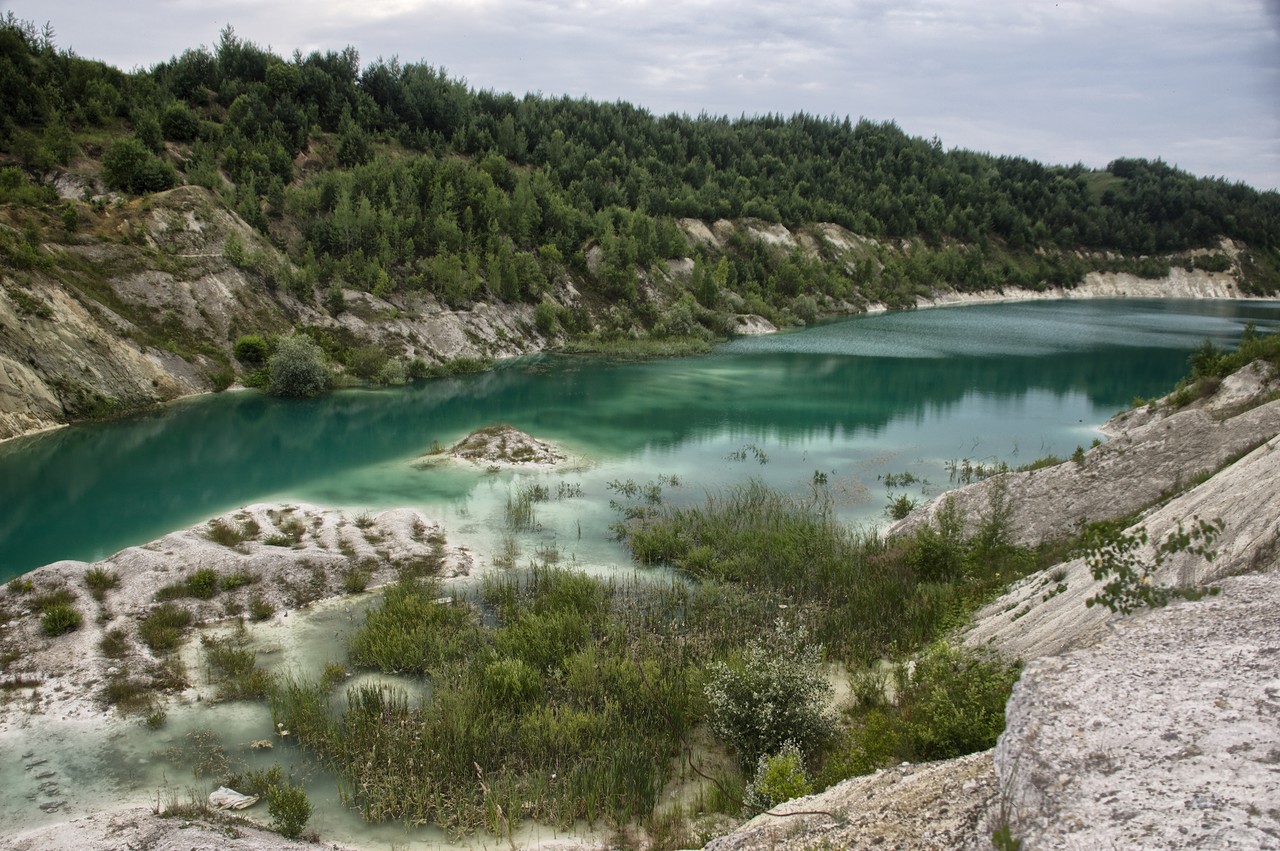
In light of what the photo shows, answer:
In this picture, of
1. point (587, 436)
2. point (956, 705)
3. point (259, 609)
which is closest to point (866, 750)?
point (956, 705)

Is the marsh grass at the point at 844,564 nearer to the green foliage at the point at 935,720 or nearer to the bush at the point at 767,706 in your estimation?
the green foliage at the point at 935,720

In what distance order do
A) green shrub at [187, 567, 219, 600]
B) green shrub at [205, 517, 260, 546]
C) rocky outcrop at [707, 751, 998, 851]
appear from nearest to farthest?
1. rocky outcrop at [707, 751, 998, 851]
2. green shrub at [187, 567, 219, 600]
3. green shrub at [205, 517, 260, 546]

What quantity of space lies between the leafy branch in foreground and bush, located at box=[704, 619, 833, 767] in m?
4.37

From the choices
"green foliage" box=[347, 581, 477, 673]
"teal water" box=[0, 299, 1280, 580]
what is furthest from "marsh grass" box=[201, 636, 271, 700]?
"teal water" box=[0, 299, 1280, 580]

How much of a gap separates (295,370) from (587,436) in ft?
58.3

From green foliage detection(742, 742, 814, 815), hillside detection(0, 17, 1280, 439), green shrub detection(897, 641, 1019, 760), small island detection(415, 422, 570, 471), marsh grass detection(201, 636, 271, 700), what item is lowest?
marsh grass detection(201, 636, 271, 700)

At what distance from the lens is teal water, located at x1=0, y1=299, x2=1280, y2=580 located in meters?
25.4

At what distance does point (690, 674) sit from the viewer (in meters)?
14.2

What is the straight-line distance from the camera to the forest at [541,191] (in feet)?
177

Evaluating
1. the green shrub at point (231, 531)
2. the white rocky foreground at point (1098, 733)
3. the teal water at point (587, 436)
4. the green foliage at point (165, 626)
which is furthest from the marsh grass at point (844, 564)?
the green foliage at point (165, 626)

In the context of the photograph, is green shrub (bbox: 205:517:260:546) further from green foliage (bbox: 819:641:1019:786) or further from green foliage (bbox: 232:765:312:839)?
green foliage (bbox: 819:641:1019:786)

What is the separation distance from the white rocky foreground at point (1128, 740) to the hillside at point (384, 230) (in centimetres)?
3725

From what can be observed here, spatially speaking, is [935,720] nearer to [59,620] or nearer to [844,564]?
[844,564]

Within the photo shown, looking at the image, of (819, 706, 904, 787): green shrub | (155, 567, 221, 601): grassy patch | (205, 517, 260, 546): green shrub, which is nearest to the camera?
(819, 706, 904, 787): green shrub
